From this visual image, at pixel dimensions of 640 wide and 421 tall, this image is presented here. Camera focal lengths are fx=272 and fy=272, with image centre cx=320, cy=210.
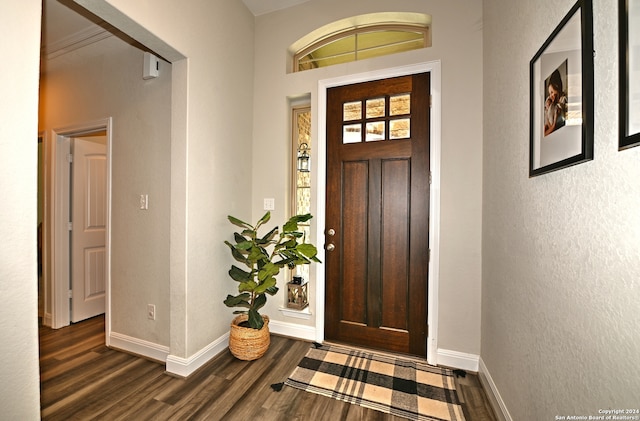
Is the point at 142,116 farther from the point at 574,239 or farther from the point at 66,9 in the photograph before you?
the point at 574,239

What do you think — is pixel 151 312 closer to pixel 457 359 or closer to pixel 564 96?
pixel 457 359

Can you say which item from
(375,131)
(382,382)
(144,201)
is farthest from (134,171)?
(382,382)

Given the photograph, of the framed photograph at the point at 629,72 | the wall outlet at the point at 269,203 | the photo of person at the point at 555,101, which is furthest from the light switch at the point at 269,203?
the framed photograph at the point at 629,72

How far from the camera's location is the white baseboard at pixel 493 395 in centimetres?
152

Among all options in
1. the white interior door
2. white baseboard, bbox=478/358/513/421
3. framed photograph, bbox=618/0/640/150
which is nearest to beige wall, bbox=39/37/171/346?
the white interior door

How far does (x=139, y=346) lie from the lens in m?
2.34

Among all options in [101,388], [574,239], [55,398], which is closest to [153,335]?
[101,388]

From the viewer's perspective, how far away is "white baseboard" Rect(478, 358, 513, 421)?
1.52 m

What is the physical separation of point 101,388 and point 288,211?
1.91 m

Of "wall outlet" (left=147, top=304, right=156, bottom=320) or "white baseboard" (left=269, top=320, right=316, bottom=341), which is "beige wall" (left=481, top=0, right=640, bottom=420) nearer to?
"white baseboard" (left=269, top=320, right=316, bottom=341)

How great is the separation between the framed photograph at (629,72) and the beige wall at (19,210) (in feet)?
7.10

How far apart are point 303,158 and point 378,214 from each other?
3.14ft

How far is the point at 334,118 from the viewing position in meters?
2.52

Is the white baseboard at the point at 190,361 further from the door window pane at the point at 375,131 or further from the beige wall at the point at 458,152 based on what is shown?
the door window pane at the point at 375,131
